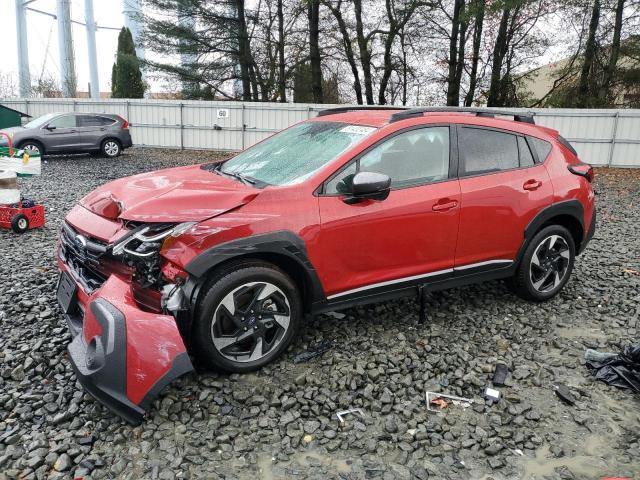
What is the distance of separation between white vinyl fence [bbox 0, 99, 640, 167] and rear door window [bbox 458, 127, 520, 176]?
43.2 ft

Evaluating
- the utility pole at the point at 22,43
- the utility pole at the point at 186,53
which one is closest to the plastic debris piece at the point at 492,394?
the utility pole at the point at 186,53

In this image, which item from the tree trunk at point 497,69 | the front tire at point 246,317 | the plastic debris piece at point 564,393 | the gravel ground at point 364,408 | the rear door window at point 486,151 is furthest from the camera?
the tree trunk at point 497,69

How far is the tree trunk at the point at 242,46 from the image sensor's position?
912 inches

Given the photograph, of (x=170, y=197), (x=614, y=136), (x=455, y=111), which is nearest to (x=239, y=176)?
(x=170, y=197)

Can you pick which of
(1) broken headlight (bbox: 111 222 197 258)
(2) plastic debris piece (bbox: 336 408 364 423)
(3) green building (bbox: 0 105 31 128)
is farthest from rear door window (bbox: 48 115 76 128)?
(2) plastic debris piece (bbox: 336 408 364 423)

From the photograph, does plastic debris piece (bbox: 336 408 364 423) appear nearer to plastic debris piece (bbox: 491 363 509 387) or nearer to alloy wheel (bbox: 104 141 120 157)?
plastic debris piece (bbox: 491 363 509 387)

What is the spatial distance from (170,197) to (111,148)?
48.2 feet

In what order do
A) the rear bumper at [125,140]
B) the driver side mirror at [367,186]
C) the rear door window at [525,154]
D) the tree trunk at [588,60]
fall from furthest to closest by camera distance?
the tree trunk at [588,60] < the rear bumper at [125,140] < the rear door window at [525,154] < the driver side mirror at [367,186]

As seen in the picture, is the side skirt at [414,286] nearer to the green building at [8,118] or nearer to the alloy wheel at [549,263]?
the alloy wheel at [549,263]

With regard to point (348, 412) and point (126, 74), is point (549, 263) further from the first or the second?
point (126, 74)

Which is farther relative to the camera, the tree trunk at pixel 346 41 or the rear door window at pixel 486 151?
the tree trunk at pixel 346 41

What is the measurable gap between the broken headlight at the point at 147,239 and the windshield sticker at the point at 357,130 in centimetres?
146

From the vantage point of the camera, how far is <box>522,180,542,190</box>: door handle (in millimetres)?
4422

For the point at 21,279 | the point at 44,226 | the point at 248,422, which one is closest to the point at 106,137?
the point at 44,226
